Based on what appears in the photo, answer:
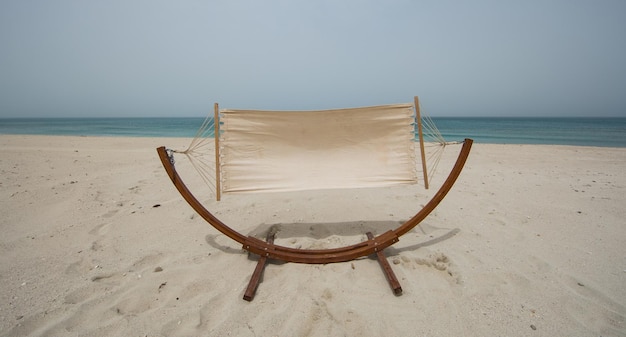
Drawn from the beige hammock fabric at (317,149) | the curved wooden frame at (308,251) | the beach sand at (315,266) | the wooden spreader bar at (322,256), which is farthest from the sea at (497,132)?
the wooden spreader bar at (322,256)

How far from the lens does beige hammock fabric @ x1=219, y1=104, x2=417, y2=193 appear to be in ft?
11.1

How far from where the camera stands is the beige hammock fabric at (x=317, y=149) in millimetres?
3396

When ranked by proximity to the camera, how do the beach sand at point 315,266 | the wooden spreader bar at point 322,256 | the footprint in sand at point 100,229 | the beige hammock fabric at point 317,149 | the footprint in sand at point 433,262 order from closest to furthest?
the beach sand at point 315,266 < the wooden spreader bar at point 322,256 < the footprint in sand at point 433,262 < the beige hammock fabric at point 317,149 < the footprint in sand at point 100,229

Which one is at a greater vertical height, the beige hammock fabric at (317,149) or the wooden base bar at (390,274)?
the beige hammock fabric at (317,149)

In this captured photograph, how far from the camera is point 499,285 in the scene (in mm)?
2680

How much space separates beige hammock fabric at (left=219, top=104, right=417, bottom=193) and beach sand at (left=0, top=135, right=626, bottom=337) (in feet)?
2.73

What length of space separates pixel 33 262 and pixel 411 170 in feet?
14.2

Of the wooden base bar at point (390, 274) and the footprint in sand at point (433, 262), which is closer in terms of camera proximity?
the wooden base bar at point (390, 274)

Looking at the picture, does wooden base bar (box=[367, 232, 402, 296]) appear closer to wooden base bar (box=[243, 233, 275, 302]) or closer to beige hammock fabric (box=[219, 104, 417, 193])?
beige hammock fabric (box=[219, 104, 417, 193])

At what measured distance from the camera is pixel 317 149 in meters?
3.55

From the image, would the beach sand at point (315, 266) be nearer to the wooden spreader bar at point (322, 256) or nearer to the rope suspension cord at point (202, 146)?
the wooden spreader bar at point (322, 256)

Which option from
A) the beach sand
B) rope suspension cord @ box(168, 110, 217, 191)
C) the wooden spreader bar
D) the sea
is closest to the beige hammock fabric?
rope suspension cord @ box(168, 110, 217, 191)

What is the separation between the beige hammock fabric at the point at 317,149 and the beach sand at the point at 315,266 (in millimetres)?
833

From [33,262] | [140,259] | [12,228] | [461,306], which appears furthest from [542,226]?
[12,228]
